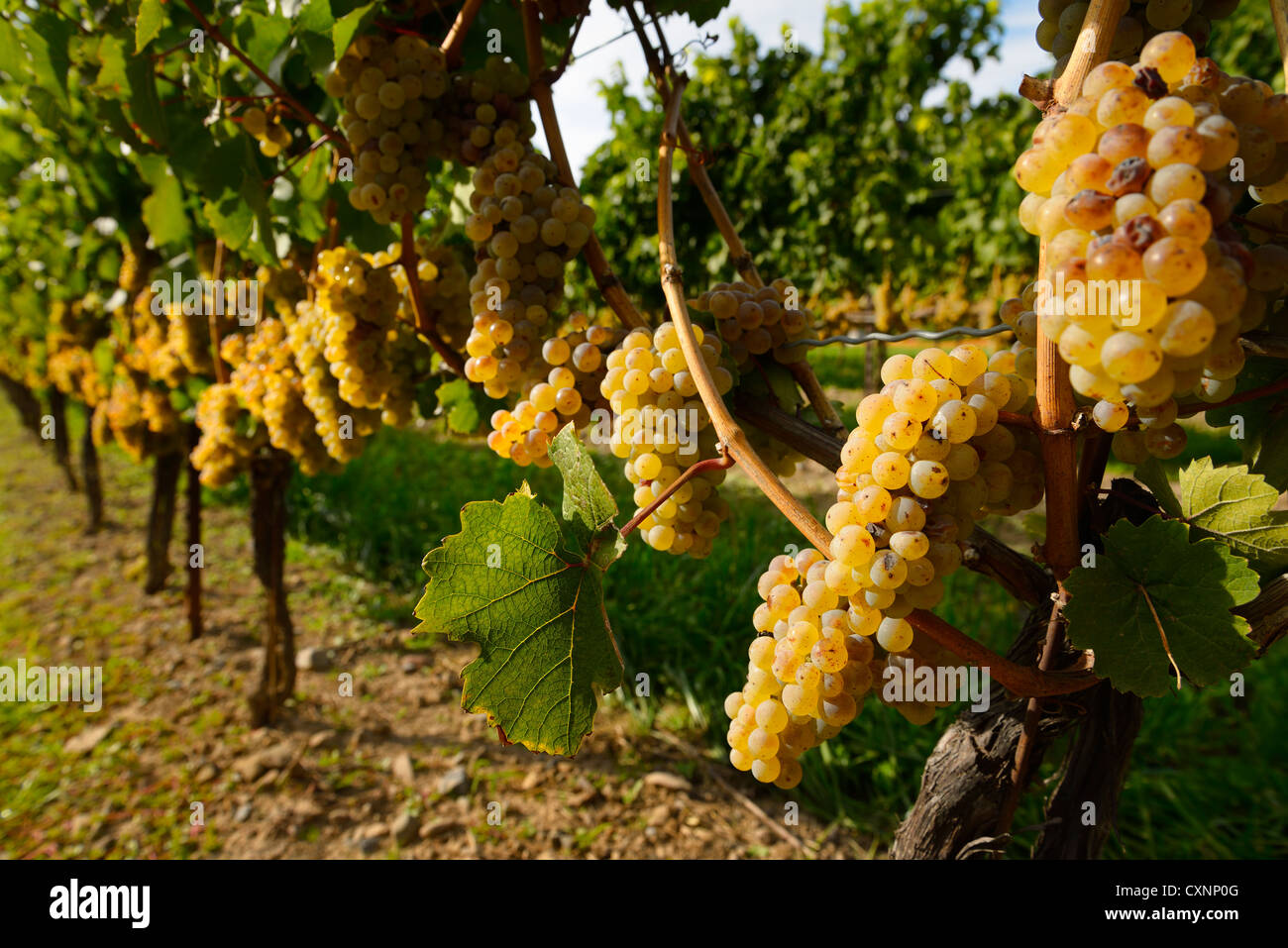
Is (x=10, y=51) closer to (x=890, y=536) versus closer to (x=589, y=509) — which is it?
(x=589, y=509)

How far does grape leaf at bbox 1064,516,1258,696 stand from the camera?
0.76m

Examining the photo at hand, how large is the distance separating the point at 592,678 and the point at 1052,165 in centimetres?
72

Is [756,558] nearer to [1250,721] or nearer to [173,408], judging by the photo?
[1250,721]

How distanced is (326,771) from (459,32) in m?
2.94

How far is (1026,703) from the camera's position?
1.06 metres

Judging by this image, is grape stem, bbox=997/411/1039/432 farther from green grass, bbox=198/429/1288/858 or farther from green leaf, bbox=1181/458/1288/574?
green grass, bbox=198/429/1288/858

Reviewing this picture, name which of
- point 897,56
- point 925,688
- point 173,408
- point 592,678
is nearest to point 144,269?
point 173,408

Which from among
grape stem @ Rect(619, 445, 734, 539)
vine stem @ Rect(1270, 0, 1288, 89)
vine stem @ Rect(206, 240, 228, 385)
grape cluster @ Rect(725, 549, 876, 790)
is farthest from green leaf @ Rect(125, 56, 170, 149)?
vine stem @ Rect(1270, 0, 1288, 89)

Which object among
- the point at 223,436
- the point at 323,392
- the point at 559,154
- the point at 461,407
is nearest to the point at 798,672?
the point at 559,154

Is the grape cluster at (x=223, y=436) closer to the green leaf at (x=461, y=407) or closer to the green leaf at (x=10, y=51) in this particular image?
the green leaf at (x=10, y=51)

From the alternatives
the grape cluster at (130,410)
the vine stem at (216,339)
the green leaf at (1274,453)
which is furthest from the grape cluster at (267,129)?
the grape cluster at (130,410)

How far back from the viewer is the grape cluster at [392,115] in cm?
130

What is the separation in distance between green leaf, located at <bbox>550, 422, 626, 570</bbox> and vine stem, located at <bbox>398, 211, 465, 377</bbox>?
710 millimetres
